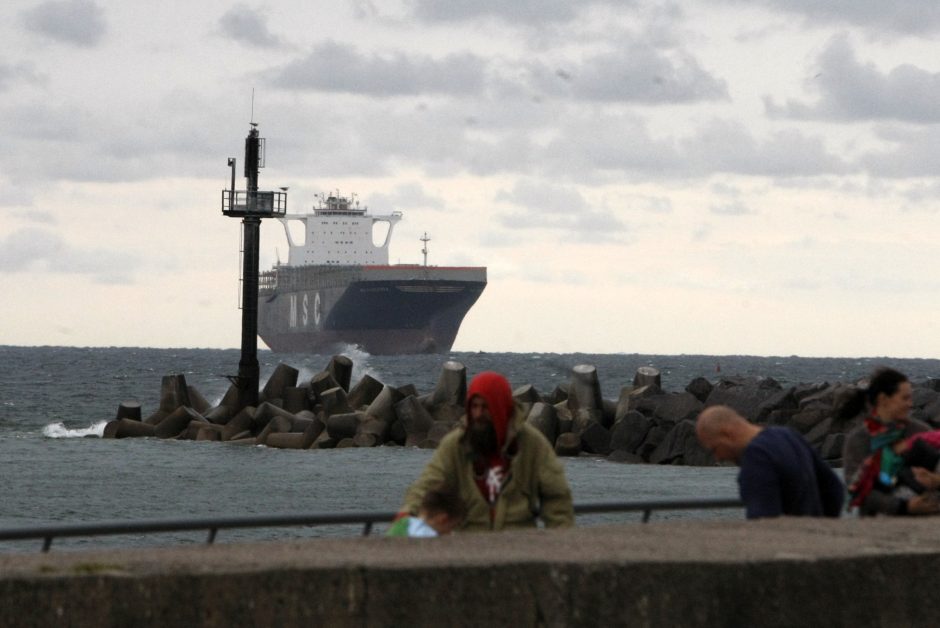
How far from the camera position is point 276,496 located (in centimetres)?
2638

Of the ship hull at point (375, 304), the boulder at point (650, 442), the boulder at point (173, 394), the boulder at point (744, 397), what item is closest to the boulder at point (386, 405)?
the boulder at point (173, 394)

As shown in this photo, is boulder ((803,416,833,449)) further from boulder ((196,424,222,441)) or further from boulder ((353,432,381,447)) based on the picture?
boulder ((196,424,222,441))

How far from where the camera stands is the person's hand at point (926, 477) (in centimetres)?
552

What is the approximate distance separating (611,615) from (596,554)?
0.17 m

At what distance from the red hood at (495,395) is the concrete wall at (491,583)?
45cm

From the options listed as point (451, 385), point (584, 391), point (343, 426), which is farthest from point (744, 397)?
point (343, 426)

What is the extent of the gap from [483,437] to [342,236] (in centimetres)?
11896

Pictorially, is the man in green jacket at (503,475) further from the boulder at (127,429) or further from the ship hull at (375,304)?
the ship hull at (375,304)

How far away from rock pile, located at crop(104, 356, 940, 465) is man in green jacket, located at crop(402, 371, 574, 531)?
22523mm

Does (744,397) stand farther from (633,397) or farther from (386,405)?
(386,405)

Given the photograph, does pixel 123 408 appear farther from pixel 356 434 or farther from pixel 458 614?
pixel 458 614

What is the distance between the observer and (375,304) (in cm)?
11831

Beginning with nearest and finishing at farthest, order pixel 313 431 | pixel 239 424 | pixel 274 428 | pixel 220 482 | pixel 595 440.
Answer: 1. pixel 220 482
2. pixel 595 440
3. pixel 313 431
4. pixel 274 428
5. pixel 239 424

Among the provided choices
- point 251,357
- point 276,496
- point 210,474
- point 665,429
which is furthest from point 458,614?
point 251,357
